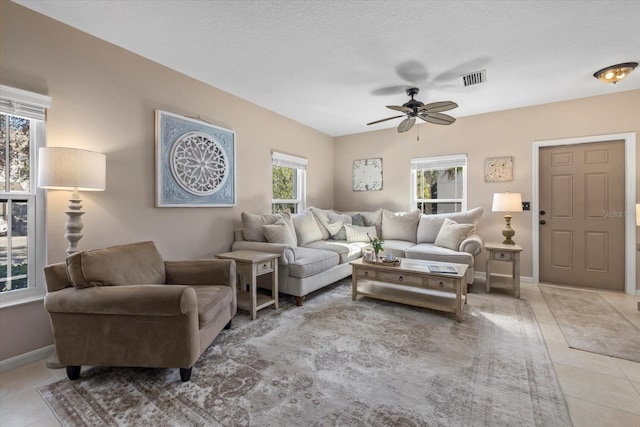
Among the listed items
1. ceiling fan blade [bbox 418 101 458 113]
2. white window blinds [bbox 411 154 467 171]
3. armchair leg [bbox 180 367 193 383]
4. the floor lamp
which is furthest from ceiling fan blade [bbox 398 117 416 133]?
armchair leg [bbox 180 367 193 383]

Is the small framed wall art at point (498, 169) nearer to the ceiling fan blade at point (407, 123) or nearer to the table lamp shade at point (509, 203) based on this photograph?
the table lamp shade at point (509, 203)

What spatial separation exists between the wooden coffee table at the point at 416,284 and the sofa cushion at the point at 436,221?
1223mm

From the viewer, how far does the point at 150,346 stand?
5.78 feet

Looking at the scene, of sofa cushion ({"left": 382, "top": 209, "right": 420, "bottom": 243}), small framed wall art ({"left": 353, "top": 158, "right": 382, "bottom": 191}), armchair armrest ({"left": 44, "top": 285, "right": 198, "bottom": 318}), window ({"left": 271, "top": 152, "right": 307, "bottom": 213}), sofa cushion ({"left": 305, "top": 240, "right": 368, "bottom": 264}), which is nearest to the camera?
armchair armrest ({"left": 44, "top": 285, "right": 198, "bottom": 318})

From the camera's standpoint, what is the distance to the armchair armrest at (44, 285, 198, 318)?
169 cm

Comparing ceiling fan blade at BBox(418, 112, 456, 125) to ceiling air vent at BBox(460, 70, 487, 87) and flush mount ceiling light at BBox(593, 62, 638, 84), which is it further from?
flush mount ceiling light at BBox(593, 62, 638, 84)

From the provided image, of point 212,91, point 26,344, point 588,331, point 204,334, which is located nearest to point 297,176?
point 212,91

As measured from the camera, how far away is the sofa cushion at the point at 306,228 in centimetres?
410

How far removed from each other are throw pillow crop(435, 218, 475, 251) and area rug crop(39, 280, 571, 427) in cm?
129

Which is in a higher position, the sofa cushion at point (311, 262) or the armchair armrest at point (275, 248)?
the armchair armrest at point (275, 248)

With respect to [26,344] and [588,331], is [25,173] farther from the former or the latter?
[588,331]

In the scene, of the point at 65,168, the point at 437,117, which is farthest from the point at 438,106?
the point at 65,168

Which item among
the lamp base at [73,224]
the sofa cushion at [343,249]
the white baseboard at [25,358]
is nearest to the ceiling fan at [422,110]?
the sofa cushion at [343,249]

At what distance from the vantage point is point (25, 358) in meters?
2.04
